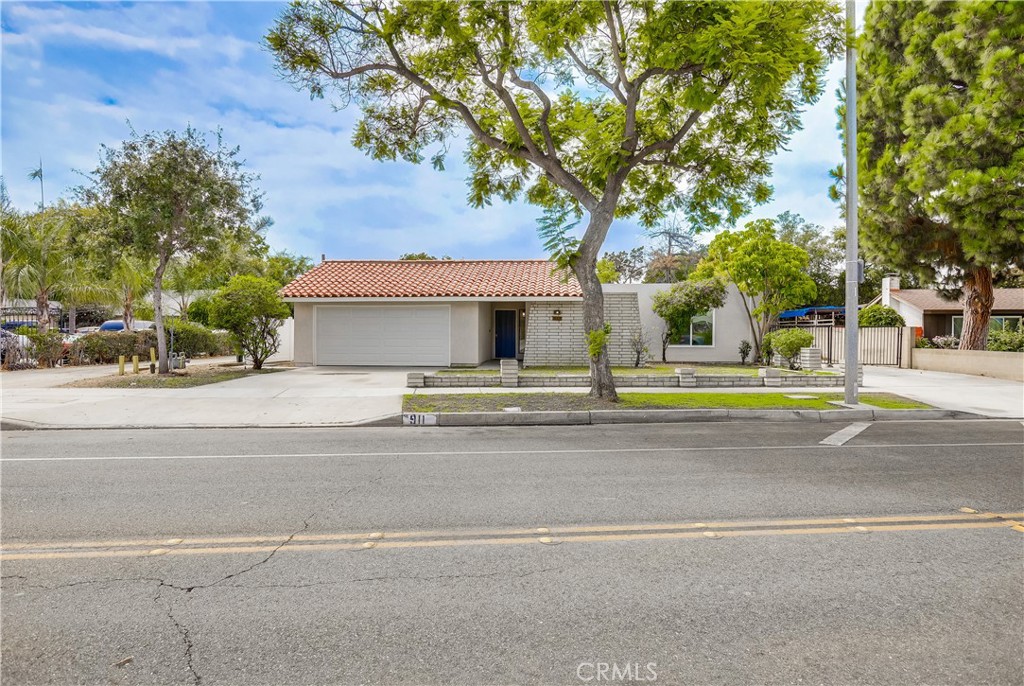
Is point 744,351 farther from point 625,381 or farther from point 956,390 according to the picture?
point 625,381

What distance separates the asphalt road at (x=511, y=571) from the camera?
2.82 meters

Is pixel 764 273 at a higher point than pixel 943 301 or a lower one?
higher

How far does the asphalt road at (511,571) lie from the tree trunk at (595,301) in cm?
533

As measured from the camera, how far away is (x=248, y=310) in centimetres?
1794

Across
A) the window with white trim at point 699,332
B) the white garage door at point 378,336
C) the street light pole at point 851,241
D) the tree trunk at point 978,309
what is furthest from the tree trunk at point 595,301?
the tree trunk at point 978,309

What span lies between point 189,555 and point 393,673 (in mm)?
2275

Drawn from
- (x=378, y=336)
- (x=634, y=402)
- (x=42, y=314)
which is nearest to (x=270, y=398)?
(x=634, y=402)

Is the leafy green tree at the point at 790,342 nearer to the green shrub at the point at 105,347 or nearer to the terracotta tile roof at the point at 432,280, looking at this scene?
the terracotta tile roof at the point at 432,280

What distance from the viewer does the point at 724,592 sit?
356cm

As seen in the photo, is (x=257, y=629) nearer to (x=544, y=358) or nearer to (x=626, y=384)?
(x=626, y=384)

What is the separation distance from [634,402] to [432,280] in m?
12.4

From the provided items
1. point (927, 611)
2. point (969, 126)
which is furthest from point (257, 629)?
point (969, 126)

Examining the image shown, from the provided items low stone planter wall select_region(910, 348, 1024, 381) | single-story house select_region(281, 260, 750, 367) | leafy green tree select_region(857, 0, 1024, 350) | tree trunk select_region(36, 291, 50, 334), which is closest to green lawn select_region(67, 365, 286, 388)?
single-story house select_region(281, 260, 750, 367)

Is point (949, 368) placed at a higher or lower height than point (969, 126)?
lower
